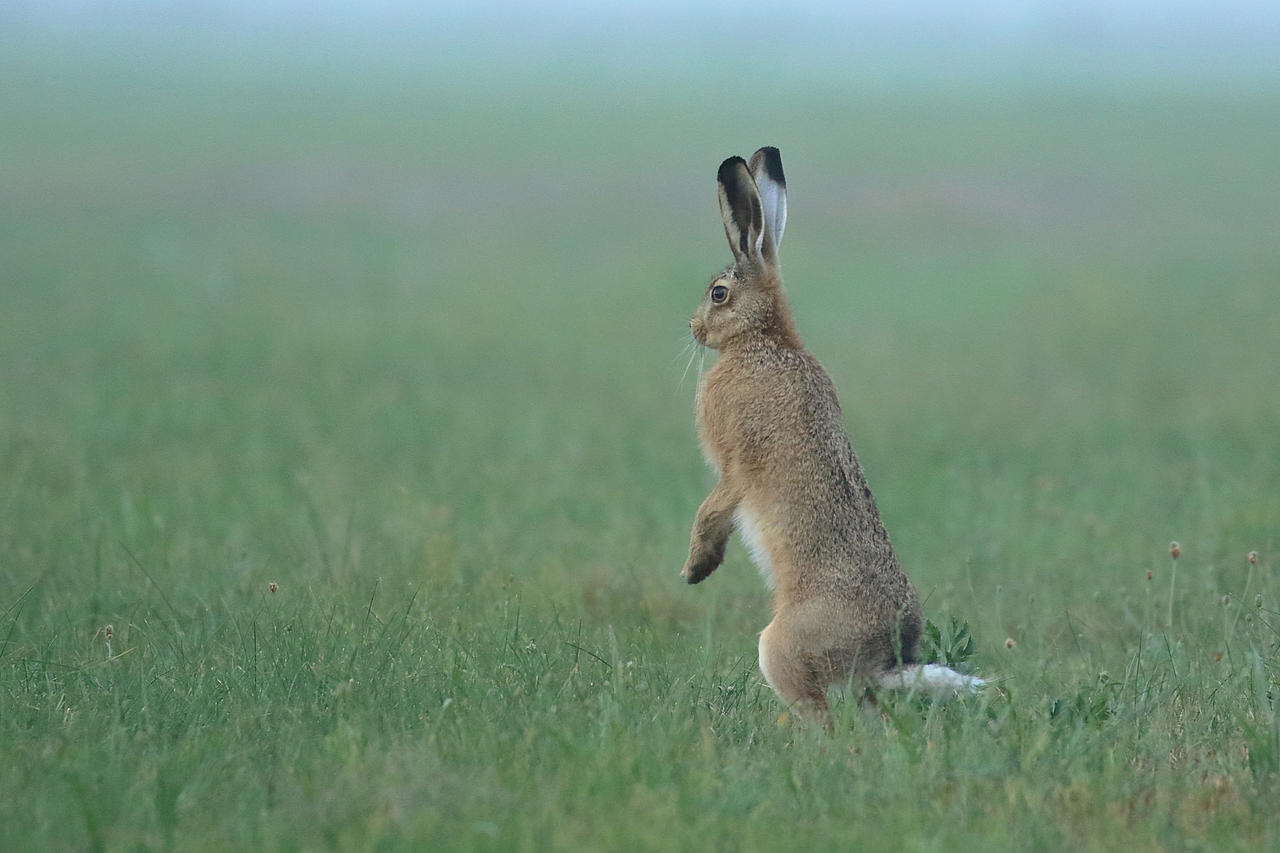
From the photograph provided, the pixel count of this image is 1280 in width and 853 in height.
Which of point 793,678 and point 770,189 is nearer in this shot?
point 793,678

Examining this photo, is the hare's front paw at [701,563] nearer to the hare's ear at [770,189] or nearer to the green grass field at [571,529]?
the green grass field at [571,529]

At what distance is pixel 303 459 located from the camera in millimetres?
11250

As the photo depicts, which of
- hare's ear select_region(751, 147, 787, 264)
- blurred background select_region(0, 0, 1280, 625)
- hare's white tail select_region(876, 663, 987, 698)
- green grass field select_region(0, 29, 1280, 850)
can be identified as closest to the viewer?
green grass field select_region(0, 29, 1280, 850)

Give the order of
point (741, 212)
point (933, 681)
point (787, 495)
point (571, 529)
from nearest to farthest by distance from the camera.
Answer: point (933, 681), point (787, 495), point (741, 212), point (571, 529)

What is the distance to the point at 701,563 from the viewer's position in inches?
237

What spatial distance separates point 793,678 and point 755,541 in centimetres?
60

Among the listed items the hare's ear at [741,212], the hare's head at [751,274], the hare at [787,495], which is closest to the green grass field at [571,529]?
the hare at [787,495]

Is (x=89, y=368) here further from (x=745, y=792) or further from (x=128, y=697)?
(x=745, y=792)

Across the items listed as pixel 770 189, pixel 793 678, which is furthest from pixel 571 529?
pixel 793 678

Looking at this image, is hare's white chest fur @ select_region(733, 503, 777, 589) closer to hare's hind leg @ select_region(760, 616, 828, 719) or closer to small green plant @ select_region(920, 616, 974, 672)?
hare's hind leg @ select_region(760, 616, 828, 719)

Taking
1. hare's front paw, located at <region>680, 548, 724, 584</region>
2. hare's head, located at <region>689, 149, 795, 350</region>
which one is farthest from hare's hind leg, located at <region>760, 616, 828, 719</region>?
hare's head, located at <region>689, 149, 795, 350</region>

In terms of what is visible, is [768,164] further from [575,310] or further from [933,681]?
[575,310]

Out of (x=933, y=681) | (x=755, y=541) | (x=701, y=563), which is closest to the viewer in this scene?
(x=933, y=681)

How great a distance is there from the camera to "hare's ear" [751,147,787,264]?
6.36 meters
